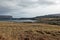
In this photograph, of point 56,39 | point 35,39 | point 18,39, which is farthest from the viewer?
point 56,39

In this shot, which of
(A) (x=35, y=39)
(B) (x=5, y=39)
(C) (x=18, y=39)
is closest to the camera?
(B) (x=5, y=39)

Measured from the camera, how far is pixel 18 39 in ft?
38.8

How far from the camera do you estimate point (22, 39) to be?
12266 mm

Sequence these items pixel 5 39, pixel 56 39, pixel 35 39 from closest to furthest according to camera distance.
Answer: pixel 5 39 → pixel 35 39 → pixel 56 39

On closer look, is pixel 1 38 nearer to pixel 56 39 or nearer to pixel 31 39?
pixel 31 39

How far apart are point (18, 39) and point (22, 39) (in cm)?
52

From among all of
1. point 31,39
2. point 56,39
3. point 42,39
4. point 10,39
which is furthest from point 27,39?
point 56,39

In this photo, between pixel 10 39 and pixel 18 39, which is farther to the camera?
pixel 18 39

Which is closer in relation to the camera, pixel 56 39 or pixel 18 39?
pixel 18 39

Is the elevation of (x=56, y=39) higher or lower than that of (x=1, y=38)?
lower

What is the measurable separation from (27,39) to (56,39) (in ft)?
12.9

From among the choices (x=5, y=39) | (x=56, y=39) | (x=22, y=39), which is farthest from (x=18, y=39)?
(x=56, y=39)

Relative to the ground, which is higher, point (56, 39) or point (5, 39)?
point (5, 39)

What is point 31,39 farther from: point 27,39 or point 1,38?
point 1,38
